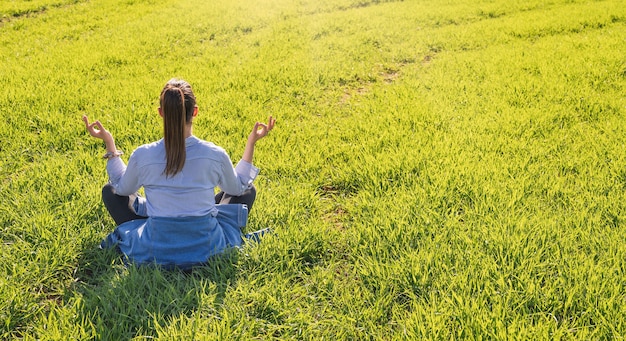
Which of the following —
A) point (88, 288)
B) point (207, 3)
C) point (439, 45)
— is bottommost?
point (88, 288)

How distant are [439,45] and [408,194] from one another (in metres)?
6.10

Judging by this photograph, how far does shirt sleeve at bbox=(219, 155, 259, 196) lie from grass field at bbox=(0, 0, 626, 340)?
0.43m

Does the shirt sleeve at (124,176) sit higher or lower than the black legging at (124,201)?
higher

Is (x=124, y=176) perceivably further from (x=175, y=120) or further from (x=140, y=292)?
(x=140, y=292)

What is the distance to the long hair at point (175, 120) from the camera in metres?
2.59

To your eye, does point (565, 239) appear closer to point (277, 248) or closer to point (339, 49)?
point (277, 248)

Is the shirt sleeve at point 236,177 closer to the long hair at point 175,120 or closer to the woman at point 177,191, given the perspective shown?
the woman at point 177,191

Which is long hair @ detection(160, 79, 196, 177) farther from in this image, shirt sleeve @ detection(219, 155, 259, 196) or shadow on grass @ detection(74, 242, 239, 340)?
shadow on grass @ detection(74, 242, 239, 340)

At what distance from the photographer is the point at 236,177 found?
3045mm

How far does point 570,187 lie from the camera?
12.9 ft

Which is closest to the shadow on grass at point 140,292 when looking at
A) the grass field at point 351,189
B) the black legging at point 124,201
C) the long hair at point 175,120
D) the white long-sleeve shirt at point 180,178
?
the grass field at point 351,189

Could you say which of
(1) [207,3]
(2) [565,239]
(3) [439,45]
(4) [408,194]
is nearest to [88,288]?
(4) [408,194]

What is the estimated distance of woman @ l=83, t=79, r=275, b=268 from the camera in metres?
2.72

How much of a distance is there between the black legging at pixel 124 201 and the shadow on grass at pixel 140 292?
0.85ft
